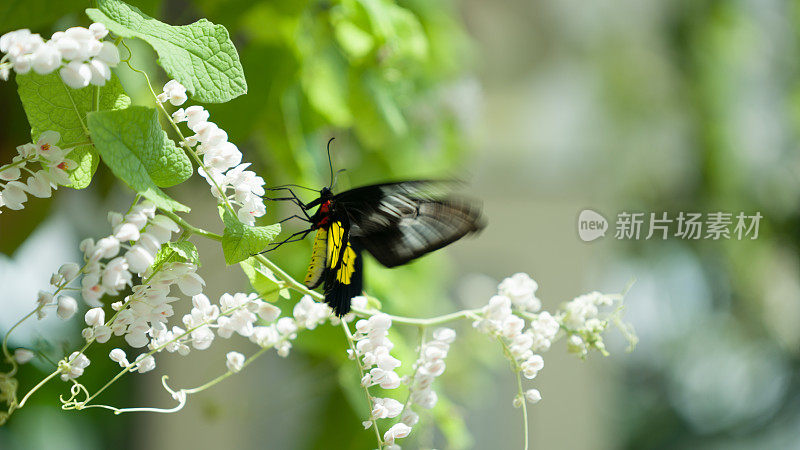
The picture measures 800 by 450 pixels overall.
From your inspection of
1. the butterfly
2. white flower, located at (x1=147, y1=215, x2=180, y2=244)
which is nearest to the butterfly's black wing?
the butterfly

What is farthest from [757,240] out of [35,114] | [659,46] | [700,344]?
[35,114]

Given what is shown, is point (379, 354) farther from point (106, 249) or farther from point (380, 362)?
point (106, 249)

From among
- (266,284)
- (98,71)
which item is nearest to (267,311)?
(266,284)

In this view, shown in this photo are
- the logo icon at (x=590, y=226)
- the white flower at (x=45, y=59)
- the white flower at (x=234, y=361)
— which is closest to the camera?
the white flower at (x=45, y=59)

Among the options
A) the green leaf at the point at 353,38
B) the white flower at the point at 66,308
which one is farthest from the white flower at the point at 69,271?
the green leaf at the point at 353,38

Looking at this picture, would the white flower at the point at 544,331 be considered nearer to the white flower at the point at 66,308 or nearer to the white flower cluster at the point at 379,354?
the white flower cluster at the point at 379,354

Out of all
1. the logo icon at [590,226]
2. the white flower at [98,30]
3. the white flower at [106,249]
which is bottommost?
the white flower at [106,249]

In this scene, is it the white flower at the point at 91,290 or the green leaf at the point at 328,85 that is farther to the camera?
the green leaf at the point at 328,85

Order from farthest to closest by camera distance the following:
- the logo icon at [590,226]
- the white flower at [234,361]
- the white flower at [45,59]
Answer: the logo icon at [590,226]
the white flower at [234,361]
the white flower at [45,59]
